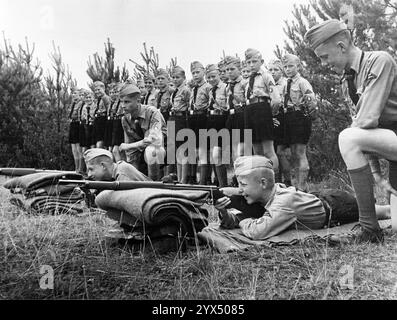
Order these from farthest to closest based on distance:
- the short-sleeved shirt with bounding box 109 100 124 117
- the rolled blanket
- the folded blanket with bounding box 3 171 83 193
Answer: the short-sleeved shirt with bounding box 109 100 124 117
the folded blanket with bounding box 3 171 83 193
the rolled blanket

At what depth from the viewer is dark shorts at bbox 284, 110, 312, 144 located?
5.78 meters

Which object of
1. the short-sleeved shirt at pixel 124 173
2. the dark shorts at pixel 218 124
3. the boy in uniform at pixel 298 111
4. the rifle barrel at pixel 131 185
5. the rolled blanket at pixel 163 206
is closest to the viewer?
the rolled blanket at pixel 163 206

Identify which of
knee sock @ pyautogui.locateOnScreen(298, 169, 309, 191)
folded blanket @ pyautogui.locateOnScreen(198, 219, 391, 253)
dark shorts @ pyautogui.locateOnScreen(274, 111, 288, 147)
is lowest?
folded blanket @ pyautogui.locateOnScreen(198, 219, 391, 253)

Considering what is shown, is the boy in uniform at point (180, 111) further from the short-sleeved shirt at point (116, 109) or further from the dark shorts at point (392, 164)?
the dark shorts at point (392, 164)

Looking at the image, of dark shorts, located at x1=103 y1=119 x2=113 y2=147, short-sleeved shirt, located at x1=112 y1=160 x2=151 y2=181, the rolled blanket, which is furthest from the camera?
dark shorts, located at x1=103 y1=119 x2=113 y2=147

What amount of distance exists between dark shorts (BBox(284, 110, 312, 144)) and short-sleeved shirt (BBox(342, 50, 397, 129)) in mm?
2934

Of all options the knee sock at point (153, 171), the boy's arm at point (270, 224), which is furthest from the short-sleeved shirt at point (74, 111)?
the boy's arm at point (270, 224)

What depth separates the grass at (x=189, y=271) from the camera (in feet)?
7.17

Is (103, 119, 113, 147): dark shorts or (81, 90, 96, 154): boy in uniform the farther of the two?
(81, 90, 96, 154): boy in uniform

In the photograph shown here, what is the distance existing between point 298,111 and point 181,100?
1607 mm

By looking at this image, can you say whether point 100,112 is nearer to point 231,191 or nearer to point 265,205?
point 231,191

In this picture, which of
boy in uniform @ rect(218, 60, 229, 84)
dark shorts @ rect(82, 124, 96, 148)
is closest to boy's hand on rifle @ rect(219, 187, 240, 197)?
boy in uniform @ rect(218, 60, 229, 84)

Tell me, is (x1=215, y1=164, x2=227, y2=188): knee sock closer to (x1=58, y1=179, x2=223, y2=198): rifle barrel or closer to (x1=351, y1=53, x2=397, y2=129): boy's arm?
(x1=58, y1=179, x2=223, y2=198): rifle barrel

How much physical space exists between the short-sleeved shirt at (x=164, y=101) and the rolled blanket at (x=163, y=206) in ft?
13.7
